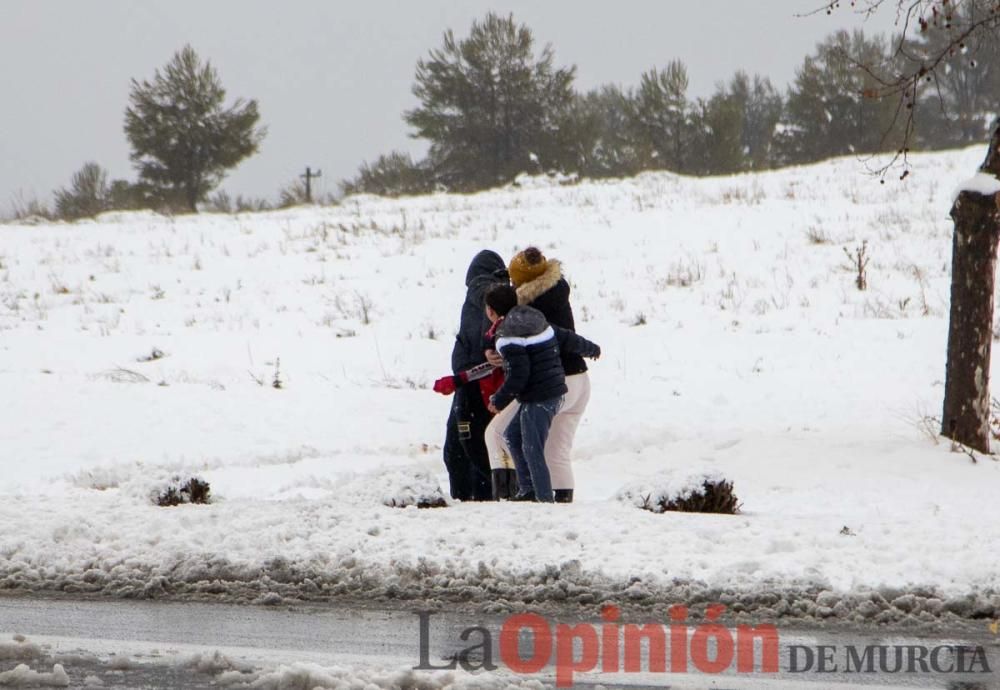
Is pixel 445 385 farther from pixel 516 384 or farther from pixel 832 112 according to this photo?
pixel 832 112

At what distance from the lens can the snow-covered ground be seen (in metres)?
5.02

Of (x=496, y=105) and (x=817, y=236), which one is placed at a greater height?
(x=496, y=105)

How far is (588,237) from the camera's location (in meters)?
20.2

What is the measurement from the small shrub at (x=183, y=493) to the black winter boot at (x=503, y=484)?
1.87 m

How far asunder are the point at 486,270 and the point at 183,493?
246 cm

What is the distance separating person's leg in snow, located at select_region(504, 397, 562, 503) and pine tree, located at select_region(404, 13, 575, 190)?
35.8 metres

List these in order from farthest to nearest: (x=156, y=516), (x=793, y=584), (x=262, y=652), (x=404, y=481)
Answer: (x=404, y=481) → (x=156, y=516) → (x=793, y=584) → (x=262, y=652)

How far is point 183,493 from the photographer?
6570 millimetres

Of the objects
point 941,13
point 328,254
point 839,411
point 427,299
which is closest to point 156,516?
point 941,13

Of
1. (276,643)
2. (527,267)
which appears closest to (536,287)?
(527,267)

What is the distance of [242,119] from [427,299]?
27.2 meters

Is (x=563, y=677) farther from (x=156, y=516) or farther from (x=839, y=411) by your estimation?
(x=839, y=411)

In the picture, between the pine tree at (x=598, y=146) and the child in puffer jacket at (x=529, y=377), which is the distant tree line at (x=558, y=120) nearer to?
the pine tree at (x=598, y=146)

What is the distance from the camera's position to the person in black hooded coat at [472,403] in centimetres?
711
